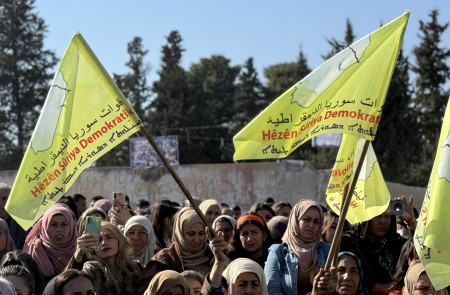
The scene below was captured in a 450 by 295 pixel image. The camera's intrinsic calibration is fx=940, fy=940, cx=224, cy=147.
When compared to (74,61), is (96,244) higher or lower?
lower

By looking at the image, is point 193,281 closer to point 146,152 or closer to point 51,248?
point 51,248

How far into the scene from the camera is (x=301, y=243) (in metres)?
6.93

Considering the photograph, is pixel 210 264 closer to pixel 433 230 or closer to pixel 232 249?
pixel 232 249

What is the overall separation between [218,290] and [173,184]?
19098 mm

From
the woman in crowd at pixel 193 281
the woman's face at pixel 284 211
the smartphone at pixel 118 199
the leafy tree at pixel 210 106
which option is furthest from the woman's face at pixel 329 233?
the leafy tree at pixel 210 106

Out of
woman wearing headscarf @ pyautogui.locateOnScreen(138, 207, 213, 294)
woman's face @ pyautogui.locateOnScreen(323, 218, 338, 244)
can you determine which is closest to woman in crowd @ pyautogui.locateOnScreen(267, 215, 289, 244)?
woman's face @ pyautogui.locateOnScreen(323, 218, 338, 244)

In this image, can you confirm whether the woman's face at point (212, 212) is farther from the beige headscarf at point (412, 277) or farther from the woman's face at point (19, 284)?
the woman's face at point (19, 284)

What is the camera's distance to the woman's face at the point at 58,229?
742 centimetres

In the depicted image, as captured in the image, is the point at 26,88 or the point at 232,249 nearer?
the point at 232,249

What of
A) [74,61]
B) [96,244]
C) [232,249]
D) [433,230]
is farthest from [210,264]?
[433,230]

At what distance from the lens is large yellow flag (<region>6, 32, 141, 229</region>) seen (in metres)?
6.44

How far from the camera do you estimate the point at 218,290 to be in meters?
6.34

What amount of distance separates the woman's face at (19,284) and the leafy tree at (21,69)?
45.2m

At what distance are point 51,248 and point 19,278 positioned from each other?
4.74 ft
